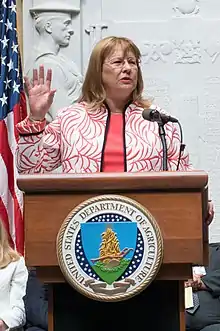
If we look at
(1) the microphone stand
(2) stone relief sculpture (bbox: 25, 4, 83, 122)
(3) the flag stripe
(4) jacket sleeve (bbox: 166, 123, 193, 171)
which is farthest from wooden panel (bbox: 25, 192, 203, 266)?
(2) stone relief sculpture (bbox: 25, 4, 83, 122)

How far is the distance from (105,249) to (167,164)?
422 millimetres

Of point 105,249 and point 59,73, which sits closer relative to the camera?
point 105,249

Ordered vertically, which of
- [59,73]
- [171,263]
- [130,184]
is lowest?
[171,263]

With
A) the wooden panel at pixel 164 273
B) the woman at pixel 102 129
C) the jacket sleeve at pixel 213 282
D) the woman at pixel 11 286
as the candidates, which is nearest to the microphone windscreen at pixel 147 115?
the woman at pixel 102 129

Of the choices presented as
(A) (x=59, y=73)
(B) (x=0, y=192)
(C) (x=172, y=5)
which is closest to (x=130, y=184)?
(B) (x=0, y=192)

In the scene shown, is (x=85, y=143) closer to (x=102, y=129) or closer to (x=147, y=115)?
(x=102, y=129)

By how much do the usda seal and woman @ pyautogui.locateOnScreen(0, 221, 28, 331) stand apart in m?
1.52

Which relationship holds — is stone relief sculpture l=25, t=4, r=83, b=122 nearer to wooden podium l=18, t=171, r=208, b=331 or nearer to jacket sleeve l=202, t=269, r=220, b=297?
A: jacket sleeve l=202, t=269, r=220, b=297

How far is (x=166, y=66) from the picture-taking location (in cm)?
440

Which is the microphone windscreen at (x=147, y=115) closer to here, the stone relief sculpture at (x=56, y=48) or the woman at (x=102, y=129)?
the woman at (x=102, y=129)

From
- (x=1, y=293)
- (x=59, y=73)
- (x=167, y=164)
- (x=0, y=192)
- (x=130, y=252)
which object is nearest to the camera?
(x=130, y=252)

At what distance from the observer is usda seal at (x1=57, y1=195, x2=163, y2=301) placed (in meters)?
1.67

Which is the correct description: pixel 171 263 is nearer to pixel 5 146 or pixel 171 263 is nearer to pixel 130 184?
pixel 130 184

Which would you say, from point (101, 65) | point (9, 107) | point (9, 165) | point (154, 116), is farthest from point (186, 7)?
point (154, 116)
